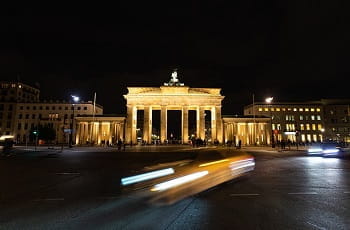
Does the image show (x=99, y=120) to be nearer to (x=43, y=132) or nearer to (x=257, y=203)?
(x=43, y=132)

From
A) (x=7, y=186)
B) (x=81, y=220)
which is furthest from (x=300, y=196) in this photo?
(x=7, y=186)

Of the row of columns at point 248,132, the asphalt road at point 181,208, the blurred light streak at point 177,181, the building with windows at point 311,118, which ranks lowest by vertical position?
the asphalt road at point 181,208

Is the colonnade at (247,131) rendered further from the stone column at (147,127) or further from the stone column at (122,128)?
the stone column at (122,128)

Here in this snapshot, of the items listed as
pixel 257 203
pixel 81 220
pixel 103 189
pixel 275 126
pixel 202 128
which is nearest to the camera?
pixel 81 220

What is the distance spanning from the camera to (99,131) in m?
69.7

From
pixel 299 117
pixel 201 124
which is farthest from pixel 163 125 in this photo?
pixel 299 117

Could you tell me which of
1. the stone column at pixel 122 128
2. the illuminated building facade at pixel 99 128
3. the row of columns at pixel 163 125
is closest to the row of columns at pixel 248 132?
the row of columns at pixel 163 125

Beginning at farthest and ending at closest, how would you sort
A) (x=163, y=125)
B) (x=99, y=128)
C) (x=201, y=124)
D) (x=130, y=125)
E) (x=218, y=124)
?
(x=99, y=128) → (x=218, y=124) → (x=201, y=124) → (x=163, y=125) → (x=130, y=125)

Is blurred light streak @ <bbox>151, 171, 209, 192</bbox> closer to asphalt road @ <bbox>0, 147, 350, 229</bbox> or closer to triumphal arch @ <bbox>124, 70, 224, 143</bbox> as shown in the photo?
asphalt road @ <bbox>0, 147, 350, 229</bbox>

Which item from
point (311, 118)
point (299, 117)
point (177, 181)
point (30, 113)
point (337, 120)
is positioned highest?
point (30, 113)

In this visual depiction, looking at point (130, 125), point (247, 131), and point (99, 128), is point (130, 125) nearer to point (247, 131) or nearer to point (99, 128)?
point (99, 128)

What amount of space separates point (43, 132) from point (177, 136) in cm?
6967

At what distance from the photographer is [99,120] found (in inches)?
2734

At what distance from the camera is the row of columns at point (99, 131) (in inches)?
2717
